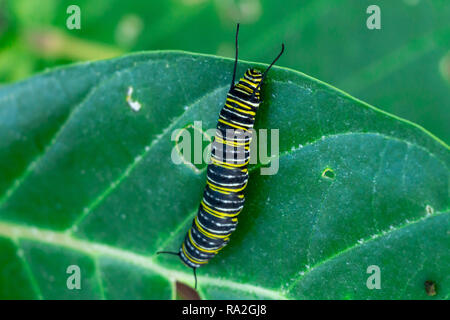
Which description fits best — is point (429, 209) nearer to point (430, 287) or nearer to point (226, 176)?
point (430, 287)

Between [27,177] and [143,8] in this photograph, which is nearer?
[27,177]

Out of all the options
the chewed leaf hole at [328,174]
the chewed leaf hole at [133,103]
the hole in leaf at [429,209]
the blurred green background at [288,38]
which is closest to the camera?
the hole in leaf at [429,209]

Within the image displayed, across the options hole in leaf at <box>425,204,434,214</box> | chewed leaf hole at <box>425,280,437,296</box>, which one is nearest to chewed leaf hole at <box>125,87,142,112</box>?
hole in leaf at <box>425,204,434,214</box>

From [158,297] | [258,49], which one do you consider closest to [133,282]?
[158,297]

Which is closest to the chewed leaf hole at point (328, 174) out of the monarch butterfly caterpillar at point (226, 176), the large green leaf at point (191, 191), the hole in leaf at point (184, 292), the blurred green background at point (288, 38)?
the large green leaf at point (191, 191)

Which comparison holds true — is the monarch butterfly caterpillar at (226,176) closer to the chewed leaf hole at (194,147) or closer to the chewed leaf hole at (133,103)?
the chewed leaf hole at (194,147)
